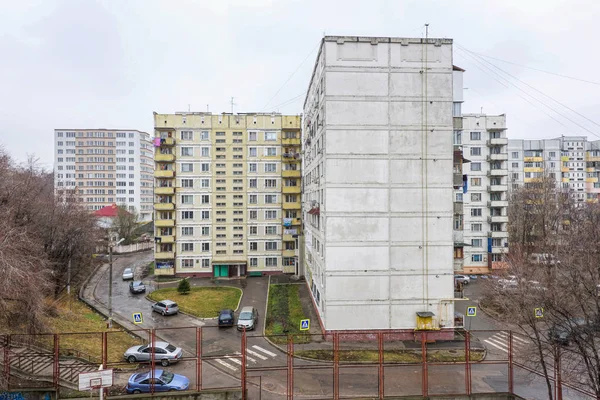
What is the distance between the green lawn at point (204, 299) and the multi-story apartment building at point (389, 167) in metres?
11.6

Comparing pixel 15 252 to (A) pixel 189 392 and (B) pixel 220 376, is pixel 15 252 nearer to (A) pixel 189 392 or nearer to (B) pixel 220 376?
(A) pixel 189 392

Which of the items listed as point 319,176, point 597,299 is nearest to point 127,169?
point 319,176

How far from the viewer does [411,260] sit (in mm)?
23516

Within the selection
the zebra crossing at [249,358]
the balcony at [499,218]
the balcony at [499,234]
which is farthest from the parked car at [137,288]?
the balcony at [499,218]

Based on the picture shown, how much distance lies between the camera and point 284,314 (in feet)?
94.0

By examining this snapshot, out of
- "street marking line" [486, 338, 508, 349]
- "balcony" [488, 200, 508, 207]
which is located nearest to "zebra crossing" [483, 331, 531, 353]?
"street marking line" [486, 338, 508, 349]

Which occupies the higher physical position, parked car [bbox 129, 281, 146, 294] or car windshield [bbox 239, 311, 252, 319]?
car windshield [bbox 239, 311, 252, 319]

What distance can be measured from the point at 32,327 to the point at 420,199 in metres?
22.6

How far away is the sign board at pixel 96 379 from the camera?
1352cm

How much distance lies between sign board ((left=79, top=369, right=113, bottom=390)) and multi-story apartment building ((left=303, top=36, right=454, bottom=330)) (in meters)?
13.4

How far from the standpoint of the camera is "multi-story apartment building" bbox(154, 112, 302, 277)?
144ft

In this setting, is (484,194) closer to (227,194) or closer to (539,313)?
(539,313)

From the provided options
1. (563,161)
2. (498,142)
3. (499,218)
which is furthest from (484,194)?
(563,161)

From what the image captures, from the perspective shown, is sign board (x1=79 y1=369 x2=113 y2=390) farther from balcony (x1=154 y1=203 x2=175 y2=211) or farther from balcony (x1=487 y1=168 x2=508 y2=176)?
balcony (x1=487 y1=168 x2=508 y2=176)
